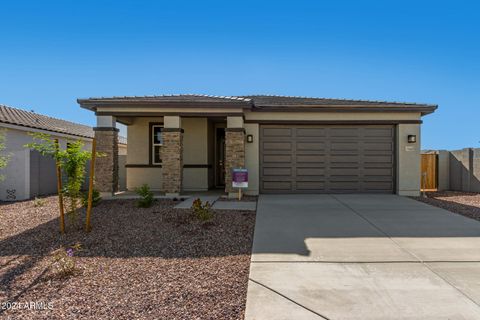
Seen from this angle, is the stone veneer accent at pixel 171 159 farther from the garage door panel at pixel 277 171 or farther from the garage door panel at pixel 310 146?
the garage door panel at pixel 310 146

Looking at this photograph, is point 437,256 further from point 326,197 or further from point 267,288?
point 326,197

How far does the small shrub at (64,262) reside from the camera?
4.04m

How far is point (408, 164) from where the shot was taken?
11188 mm

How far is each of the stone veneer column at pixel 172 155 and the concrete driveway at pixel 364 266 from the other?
395 cm

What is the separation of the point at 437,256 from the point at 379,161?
7235 mm

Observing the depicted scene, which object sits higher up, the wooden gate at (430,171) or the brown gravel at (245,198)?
the wooden gate at (430,171)

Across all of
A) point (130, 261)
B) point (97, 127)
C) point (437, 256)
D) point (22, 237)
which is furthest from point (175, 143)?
point (437, 256)

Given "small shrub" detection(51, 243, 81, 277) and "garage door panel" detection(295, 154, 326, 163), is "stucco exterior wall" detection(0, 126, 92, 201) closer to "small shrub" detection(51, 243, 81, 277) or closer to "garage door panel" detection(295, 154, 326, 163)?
"small shrub" detection(51, 243, 81, 277)

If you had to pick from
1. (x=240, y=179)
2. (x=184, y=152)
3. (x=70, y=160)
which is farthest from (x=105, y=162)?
(x=240, y=179)

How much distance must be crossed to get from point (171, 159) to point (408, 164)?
8.86 metres

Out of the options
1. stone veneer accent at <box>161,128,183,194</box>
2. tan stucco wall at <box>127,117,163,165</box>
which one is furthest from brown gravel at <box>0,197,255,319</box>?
tan stucco wall at <box>127,117,163,165</box>

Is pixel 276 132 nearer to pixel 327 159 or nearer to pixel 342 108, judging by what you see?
→ pixel 327 159

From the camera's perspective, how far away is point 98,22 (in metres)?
11.0

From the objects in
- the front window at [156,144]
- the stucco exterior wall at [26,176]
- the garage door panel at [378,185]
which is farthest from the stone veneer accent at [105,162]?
the garage door panel at [378,185]
